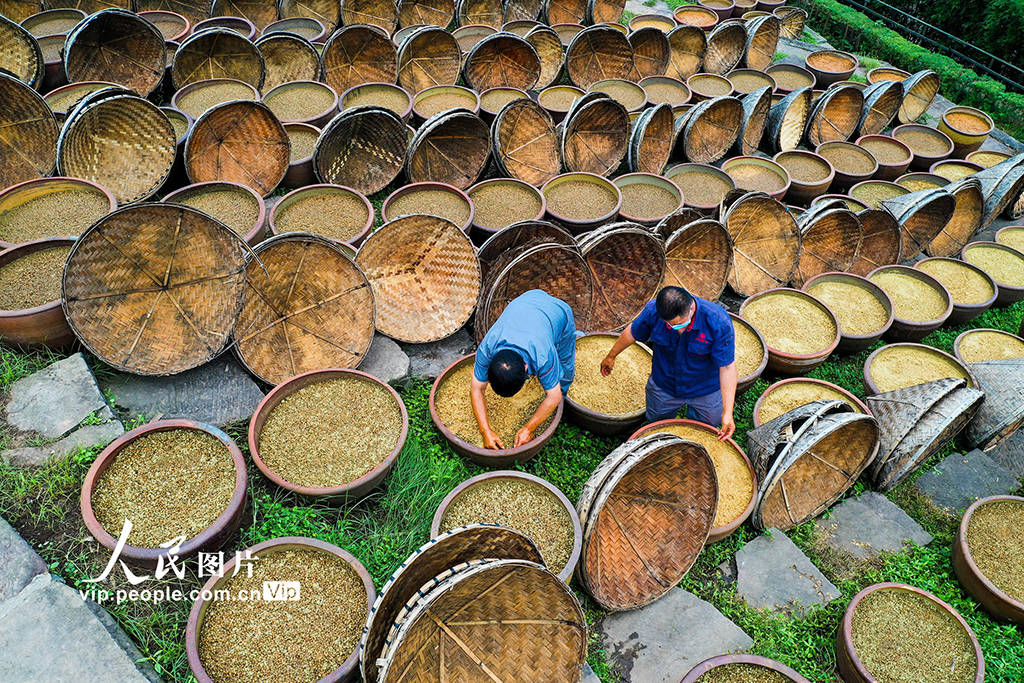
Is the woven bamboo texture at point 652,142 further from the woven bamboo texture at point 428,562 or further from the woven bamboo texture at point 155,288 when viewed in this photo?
the woven bamboo texture at point 428,562

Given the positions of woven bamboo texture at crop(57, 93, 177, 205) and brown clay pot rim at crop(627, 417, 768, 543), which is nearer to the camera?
brown clay pot rim at crop(627, 417, 768, 543)

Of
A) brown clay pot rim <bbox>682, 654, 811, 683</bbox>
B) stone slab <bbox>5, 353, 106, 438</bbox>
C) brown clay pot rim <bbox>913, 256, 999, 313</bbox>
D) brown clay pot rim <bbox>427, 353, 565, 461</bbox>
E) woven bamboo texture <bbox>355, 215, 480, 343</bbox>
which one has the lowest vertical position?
brown clay pot rim <bbox>682, 654, 811, 683</bbox>

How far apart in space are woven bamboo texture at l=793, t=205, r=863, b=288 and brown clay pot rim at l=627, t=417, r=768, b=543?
216 cm

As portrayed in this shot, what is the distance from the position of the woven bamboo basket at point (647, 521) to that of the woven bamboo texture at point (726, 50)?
6366 mm

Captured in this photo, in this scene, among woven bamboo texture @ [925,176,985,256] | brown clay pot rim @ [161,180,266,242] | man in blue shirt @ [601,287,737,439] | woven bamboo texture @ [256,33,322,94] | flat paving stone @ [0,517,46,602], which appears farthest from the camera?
woven bamboo texture @ [256,33,322,94]

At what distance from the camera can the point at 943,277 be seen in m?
5.06

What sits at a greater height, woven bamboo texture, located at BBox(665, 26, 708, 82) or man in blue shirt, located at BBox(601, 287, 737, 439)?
woven bamboo texture, located at BBox(665, 26, 708, 82)

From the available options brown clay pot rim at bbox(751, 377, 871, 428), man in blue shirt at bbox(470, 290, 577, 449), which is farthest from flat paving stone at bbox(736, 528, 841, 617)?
man in blue shirt at bbox(470, 290, 577, 449)

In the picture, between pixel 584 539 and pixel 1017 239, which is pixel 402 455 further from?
pixel 1017 239

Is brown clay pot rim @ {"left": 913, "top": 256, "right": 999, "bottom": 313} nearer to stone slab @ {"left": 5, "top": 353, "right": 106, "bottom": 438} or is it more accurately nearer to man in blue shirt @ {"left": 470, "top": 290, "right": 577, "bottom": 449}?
man in blue shirt @ {"left": 470, "top": 290, "right": 577, "bottom": 449}

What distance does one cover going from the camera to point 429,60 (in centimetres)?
607

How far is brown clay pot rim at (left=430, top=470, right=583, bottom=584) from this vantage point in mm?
2621

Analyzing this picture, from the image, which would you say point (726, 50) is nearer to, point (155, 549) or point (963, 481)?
point (963, 481)

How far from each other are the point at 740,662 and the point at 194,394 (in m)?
2.85
